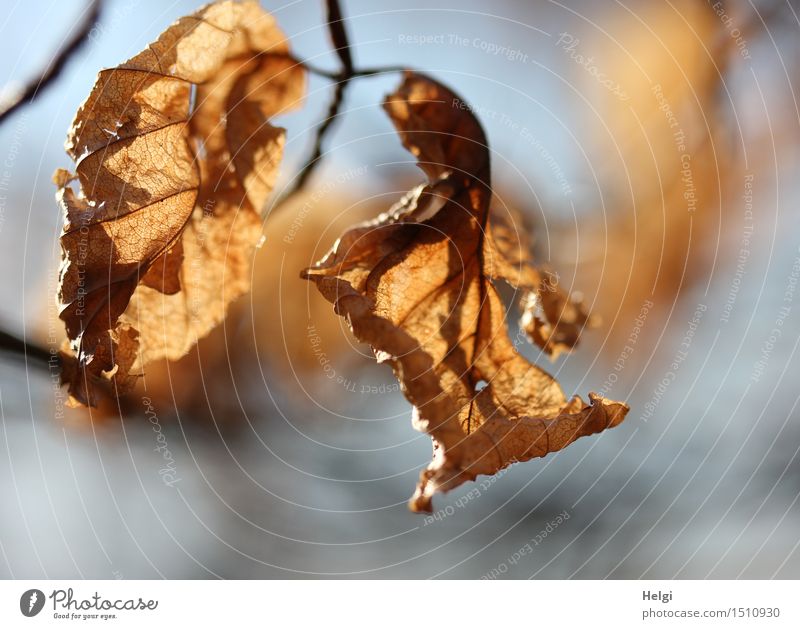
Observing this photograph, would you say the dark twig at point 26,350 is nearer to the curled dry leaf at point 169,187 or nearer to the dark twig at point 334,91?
the curled dry leaf at point 169,187

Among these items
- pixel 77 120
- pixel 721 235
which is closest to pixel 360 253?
pixel 77 120

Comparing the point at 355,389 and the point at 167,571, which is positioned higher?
the point at 355,389

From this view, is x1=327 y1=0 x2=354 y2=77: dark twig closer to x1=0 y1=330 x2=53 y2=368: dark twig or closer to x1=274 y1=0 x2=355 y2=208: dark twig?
x1=274 y1=0 x2=355 y2=208: dark twig
